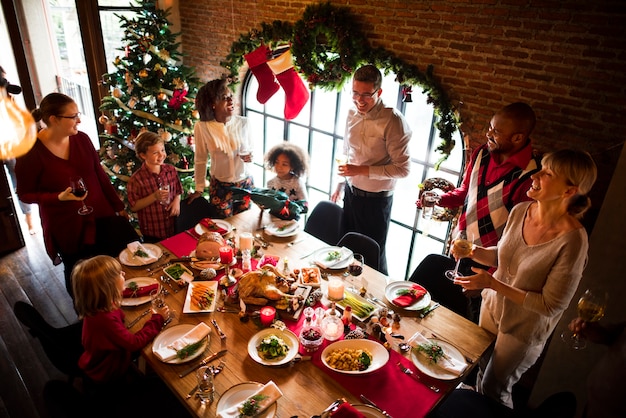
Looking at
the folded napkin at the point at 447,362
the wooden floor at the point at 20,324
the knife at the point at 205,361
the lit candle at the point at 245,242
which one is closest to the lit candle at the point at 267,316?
the knife at the point at 205,361

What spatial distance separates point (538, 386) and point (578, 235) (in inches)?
58.3

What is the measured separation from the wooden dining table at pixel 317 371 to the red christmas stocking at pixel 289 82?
7.13ft

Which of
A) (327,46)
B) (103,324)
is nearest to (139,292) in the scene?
(103,324)

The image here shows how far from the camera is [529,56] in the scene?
2.88 m

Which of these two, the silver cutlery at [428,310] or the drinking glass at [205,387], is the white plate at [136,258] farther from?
the silver cutlery at [428,310]

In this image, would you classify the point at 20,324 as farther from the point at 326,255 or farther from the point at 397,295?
the point at 397,295

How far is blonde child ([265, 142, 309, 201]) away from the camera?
141 inches

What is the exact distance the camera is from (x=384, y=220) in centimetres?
377

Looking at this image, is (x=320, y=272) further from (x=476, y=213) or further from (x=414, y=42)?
(x=414, y=42)

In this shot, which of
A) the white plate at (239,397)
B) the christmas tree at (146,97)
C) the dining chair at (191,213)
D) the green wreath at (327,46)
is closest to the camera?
the white plate at (239,397)

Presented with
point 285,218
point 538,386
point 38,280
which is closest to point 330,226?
point 285,218

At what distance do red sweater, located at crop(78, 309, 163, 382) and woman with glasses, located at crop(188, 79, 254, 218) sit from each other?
1.64 m

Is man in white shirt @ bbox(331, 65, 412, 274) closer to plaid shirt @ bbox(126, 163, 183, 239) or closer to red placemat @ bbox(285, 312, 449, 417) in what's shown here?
plaid shirt @ bbox(126, 163, 183, 239)

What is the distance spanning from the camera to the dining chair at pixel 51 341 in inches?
84.3
